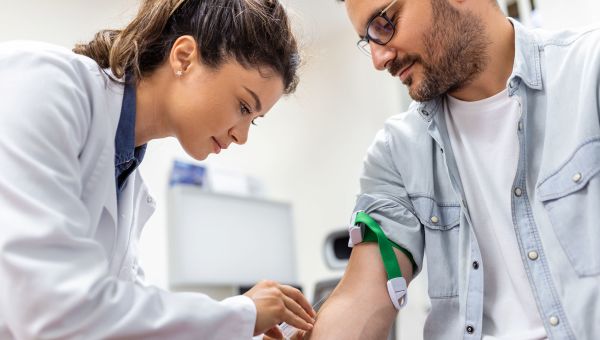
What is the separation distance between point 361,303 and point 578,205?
19.1 inches

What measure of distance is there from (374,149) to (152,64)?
58 cm

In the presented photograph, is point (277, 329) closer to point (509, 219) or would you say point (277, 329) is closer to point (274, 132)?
point (509, 219)

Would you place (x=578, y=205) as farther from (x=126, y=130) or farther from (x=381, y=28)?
(x=126, y=130)

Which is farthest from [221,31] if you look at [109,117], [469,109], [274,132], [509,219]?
[274,132]

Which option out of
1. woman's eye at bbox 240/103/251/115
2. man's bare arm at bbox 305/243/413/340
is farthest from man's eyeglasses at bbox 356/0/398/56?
man's bare arm at bbox 305/243/413/340

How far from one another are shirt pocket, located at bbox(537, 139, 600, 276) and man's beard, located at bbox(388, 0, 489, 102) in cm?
34

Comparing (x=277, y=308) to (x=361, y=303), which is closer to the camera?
(x=277, y=308)

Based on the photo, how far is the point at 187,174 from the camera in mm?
3803

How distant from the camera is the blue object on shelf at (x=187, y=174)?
3758 millimetres

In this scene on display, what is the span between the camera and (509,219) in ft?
4.51

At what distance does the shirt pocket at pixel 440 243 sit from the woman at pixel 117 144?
0.30m

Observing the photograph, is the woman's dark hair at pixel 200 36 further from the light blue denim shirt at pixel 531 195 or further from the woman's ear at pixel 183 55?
the light blue denim shirt at pixel 531 195

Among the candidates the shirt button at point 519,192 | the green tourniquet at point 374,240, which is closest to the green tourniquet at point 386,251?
the green tourniquet at point 374,240

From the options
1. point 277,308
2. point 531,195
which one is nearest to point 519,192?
point 531,195
